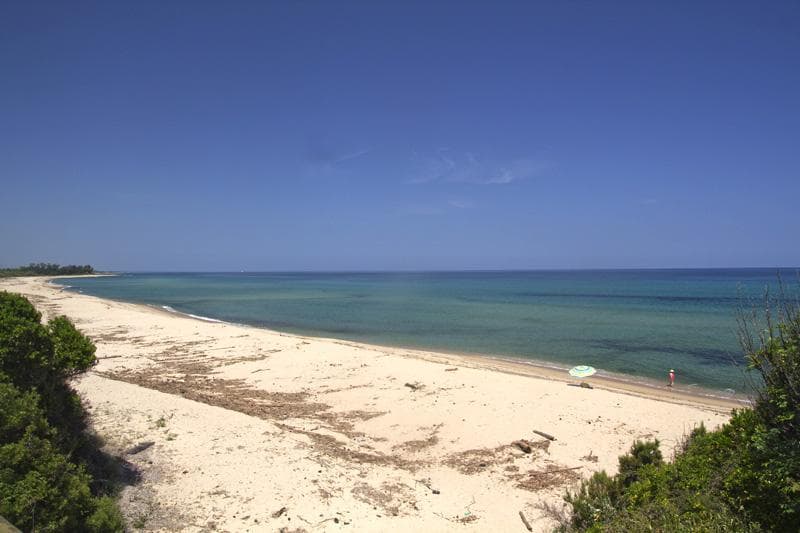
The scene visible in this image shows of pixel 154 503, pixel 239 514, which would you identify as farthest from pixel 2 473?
pixel 239 514

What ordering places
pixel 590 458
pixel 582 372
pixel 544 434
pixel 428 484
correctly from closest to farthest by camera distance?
pixel 428 484 → pixel 590 458 → pixel 544 434 → pixel 582 372

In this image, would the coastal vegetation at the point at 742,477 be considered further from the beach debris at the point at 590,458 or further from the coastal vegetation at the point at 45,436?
the coastal vegetation at the point at 45,436

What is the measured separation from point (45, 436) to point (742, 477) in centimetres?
789

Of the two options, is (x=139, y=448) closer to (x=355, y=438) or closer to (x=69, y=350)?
(x=69, y=350)

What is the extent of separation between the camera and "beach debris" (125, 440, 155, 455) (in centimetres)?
781

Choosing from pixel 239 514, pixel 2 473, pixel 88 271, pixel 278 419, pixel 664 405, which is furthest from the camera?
pixel 88 271

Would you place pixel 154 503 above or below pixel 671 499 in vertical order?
below

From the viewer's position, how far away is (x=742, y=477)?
4371 mm

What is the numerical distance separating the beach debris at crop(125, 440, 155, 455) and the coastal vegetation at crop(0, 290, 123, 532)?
0.65 m

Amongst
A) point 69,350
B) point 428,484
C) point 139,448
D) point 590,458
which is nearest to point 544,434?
point 590,458

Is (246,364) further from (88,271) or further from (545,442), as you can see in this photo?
(88,271)

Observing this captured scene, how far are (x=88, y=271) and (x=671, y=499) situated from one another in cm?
19580

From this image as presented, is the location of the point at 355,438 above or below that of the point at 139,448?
below

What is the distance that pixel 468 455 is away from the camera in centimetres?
927
